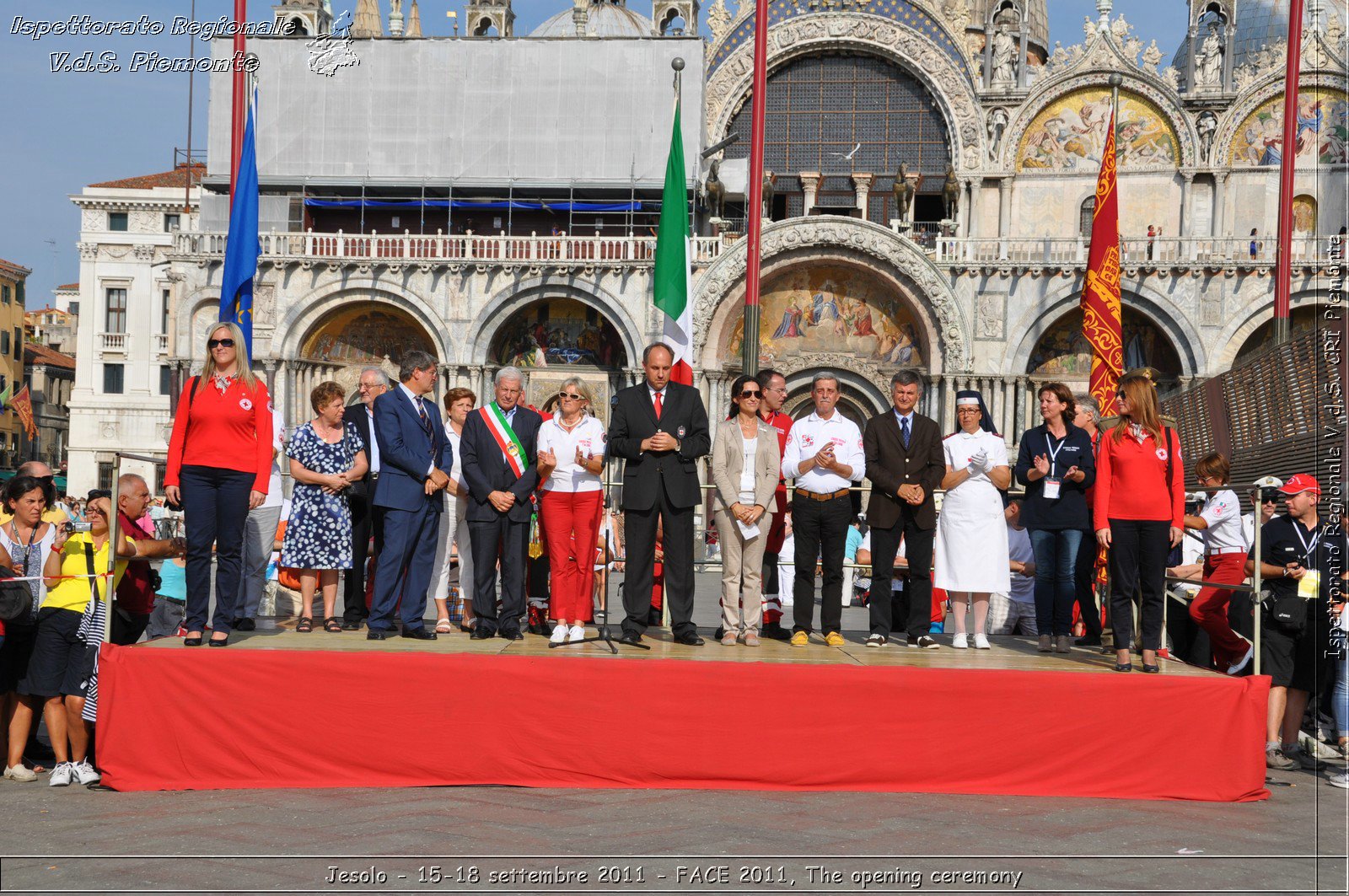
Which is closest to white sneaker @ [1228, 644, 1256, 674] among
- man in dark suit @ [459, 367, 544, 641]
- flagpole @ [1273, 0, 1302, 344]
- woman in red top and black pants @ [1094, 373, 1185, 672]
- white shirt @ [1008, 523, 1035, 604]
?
woman in red top and black pants @ [1094, 373, 1185, 672]

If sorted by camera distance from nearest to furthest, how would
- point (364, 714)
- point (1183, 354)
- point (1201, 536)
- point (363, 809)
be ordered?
point (363, 809)
point (364, 714)
point (1201, 536)
point (1183, 354)

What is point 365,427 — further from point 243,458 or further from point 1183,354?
point 1183,354

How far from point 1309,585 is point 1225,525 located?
1.04 metres

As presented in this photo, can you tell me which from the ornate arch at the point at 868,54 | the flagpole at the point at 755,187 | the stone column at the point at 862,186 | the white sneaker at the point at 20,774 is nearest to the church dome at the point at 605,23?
the ornate arch at the point at 868,54

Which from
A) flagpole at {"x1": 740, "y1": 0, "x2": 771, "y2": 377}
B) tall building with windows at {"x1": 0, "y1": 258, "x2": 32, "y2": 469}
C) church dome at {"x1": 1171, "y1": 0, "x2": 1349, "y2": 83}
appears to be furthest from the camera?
tall building with windows at {"x1": 0, "y1": 258, "x2": 32, "y2": 469}

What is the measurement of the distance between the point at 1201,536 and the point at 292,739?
19.8 feet

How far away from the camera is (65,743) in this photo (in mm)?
7094

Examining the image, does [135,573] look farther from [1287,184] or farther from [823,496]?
[1287,184]

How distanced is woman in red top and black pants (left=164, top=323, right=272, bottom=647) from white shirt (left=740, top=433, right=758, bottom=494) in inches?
107

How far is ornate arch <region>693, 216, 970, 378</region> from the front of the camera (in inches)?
1110

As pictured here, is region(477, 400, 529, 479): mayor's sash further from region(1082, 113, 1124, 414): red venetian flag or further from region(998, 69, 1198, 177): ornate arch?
region(998, 69, 1198, 177): ornate arch

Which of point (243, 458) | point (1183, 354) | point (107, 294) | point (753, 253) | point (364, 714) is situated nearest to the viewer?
point (364, 714)

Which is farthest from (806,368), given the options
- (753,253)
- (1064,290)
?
(753,253)

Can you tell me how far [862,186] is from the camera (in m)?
32.0
